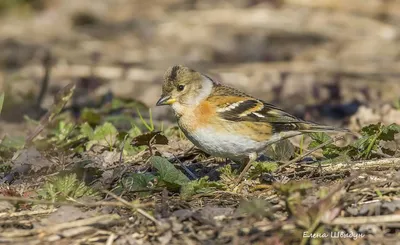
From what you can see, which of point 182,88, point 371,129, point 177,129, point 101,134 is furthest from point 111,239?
point 177,129

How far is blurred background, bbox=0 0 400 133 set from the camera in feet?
30.7

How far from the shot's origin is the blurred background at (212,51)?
30.7 ft

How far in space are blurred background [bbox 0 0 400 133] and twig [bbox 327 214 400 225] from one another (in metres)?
3.50

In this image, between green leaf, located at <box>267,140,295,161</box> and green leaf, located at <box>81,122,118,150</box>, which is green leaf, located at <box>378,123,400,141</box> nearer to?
green leaf, located at <box>267,140,295,161</box>

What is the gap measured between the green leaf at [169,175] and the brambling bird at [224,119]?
0.37 meters

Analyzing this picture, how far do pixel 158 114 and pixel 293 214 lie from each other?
4.22m

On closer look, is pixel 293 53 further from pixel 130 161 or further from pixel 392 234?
pixel 392 234

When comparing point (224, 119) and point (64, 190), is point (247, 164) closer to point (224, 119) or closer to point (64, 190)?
point (224, 119)

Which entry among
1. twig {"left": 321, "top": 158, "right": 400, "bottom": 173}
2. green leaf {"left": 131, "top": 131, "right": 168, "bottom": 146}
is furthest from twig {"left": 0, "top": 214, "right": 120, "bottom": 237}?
twig {"left": 321, "top": 158, "right": 400, "bottom": 173}

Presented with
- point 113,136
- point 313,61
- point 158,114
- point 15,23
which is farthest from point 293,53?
point 113,136

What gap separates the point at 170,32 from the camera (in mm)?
12602

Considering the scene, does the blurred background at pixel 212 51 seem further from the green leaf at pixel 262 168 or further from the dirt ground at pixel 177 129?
the green leaf at pixel 262 168

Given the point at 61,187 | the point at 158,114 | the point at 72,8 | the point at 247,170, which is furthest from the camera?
the point at 72,8

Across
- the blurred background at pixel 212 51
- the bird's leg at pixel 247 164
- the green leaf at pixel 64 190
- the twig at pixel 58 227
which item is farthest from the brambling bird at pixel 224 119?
the blurred background at pixel 212 51
